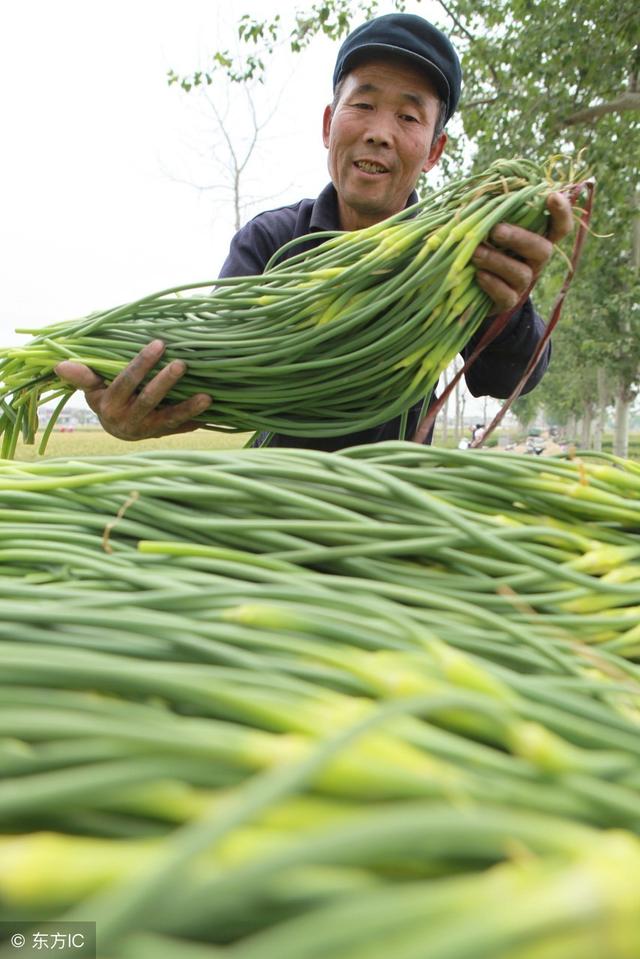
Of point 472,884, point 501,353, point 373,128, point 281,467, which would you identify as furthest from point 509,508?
point 373,128

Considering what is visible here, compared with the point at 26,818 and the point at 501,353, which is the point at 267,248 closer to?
the point at 501,353

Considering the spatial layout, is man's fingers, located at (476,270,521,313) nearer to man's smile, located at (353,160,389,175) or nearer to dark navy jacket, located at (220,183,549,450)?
dark navy jacket, located at (220,183,549,450)

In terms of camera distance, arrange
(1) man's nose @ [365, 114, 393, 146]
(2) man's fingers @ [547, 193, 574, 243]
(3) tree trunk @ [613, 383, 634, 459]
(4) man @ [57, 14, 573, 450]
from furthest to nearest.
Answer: (3) tree trunk @ [613, 383, 634, 459], (1) man's nose @ [365, 114, 393, 146], (4) man @ [57, 14, 573, 450], (2) man's fingers @ [547, 193, 574, 243]

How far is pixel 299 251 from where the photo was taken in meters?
1.57

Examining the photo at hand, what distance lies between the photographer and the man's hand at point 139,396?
906mm

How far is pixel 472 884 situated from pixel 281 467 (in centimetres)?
31

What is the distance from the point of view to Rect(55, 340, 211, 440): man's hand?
91 centimetres

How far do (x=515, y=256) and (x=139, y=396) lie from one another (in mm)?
539

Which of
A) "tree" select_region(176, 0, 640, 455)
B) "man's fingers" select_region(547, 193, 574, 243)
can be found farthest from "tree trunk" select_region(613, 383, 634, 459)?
"man's fingers" select_region(547, 193, 574, 243)

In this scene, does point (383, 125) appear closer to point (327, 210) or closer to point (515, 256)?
point (327, 210)

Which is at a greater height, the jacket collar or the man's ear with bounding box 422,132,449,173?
the man's ear with bounding box 422,132,449,173

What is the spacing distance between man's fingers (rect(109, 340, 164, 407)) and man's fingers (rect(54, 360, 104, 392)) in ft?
0.08

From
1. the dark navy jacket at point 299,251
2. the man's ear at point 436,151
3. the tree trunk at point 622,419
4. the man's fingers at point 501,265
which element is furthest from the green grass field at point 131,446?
the tree trunk at point 622,419

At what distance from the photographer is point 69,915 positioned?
0.25 m
